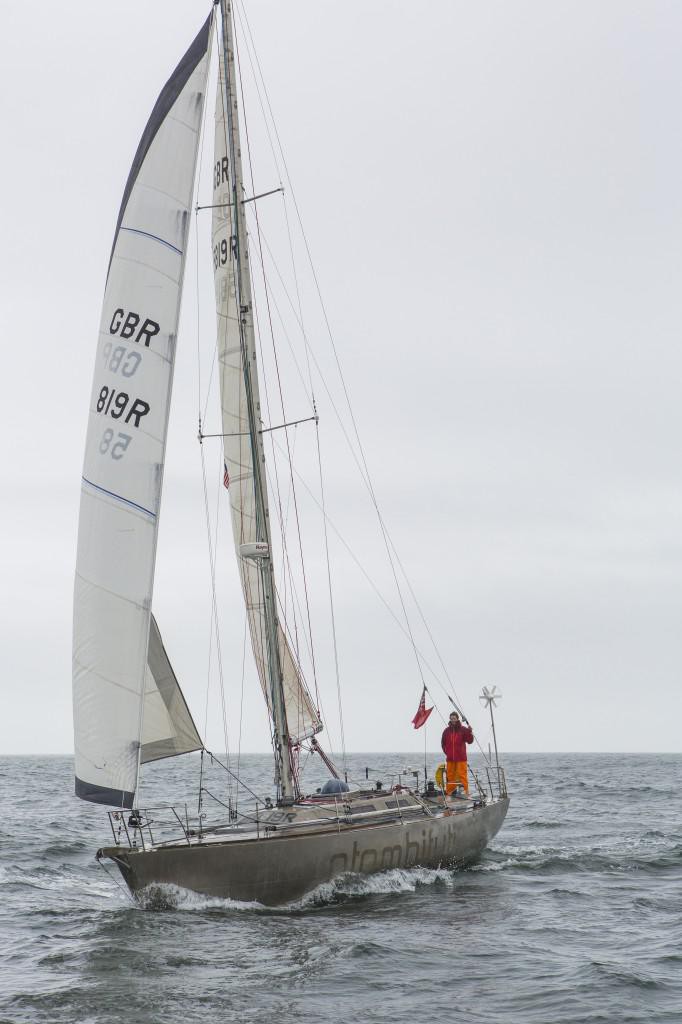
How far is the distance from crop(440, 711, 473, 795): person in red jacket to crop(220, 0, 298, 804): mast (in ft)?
11.4

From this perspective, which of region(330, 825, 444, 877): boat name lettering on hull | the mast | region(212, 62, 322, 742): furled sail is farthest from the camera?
region(212, 62, 322, 742): furled sail

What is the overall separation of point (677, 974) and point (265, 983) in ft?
15.2

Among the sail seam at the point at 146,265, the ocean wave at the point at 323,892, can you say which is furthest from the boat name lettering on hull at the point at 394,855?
the sail seam at the point at 146,265

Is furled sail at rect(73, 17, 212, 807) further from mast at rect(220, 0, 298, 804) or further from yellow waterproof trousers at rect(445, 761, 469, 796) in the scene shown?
yellow waterproof trousers at rect(445, 761, 469, 796)

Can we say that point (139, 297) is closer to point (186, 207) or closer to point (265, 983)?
point (186, 207)

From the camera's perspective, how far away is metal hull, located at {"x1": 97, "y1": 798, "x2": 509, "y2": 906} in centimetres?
1453

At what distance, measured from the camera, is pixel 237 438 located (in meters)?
19.3

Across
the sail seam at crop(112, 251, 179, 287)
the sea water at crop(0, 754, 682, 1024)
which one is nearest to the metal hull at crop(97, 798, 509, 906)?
the sea water at crop(0, 754, 682, 1024)

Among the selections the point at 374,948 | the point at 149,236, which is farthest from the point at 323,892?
the point at 149,236

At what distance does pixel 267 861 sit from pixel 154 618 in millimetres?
3714

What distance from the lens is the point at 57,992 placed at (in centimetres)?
1153

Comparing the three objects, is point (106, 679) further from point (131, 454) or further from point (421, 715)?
point (421, 715)

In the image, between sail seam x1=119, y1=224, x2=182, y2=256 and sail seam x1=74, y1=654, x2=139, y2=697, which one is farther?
sail seam x1=119, y1=224, x2=182, y2=256

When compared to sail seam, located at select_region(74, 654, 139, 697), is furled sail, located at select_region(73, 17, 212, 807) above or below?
above
